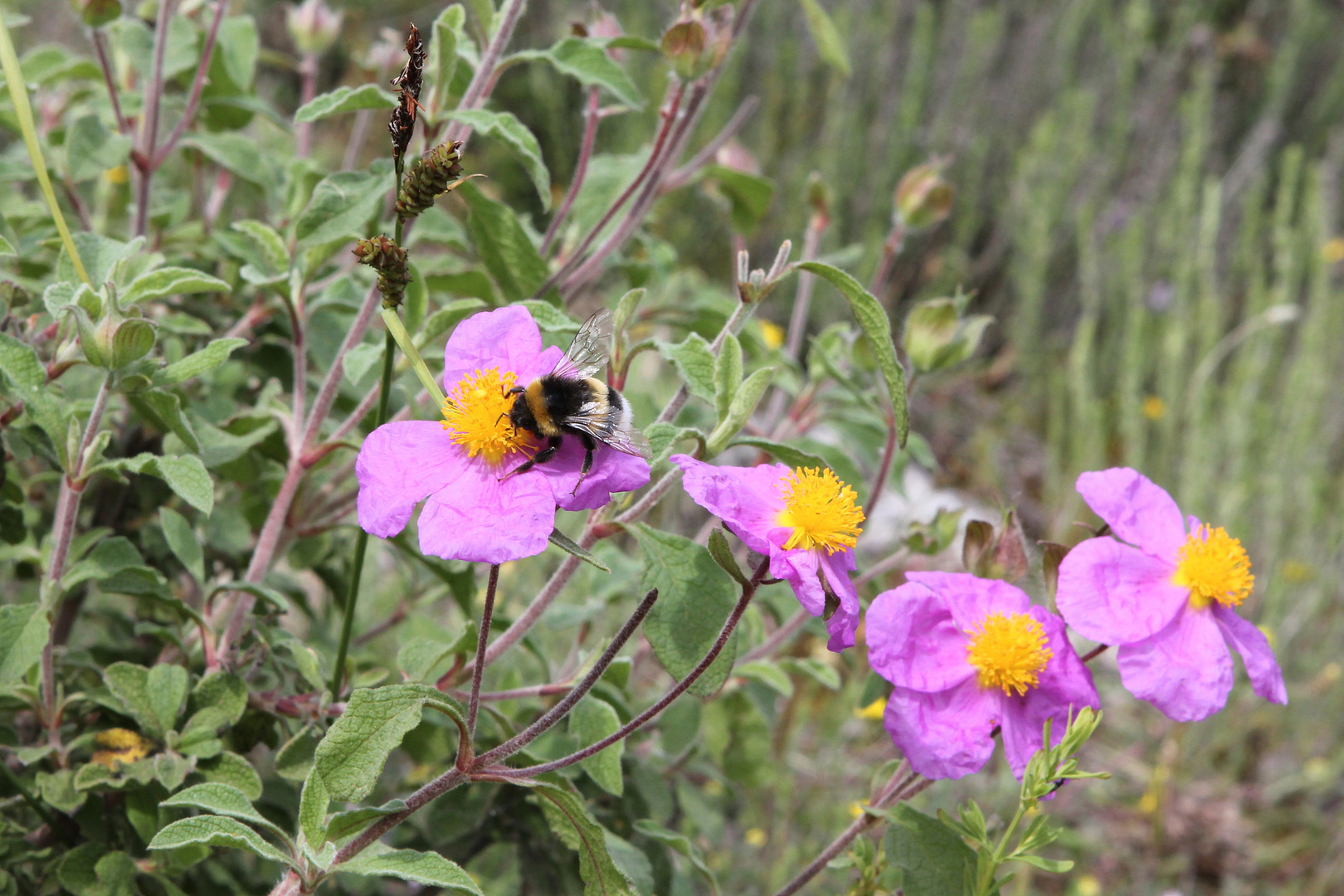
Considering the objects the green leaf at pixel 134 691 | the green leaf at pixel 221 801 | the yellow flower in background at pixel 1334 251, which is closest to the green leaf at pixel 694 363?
the green leaf at pixel 221 801

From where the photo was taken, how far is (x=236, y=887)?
109 centimetres

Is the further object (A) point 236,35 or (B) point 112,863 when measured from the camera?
(A) point 236,35

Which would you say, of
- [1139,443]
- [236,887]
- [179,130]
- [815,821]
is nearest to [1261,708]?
[1139,443]

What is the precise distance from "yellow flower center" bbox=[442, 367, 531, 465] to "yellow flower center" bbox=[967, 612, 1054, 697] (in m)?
0.37

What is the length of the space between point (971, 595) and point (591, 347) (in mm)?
353

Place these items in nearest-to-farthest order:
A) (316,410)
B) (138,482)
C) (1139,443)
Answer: (316,410), (138,482), (1139,443)

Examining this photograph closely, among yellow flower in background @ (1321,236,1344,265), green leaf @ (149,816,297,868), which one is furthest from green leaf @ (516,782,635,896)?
yellow flower in background @ (1321,236,1344,265)

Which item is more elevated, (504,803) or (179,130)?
(179,130)

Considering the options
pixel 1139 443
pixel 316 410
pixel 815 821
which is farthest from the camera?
pixel 1139 443

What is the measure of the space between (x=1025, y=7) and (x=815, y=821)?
322 cm

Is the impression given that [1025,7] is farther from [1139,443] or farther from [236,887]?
[236,887]

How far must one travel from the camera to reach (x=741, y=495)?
78 cm

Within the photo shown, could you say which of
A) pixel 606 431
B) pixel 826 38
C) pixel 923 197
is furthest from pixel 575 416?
pixel 923 197

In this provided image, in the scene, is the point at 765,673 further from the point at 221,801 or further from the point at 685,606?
the point at 221,801
